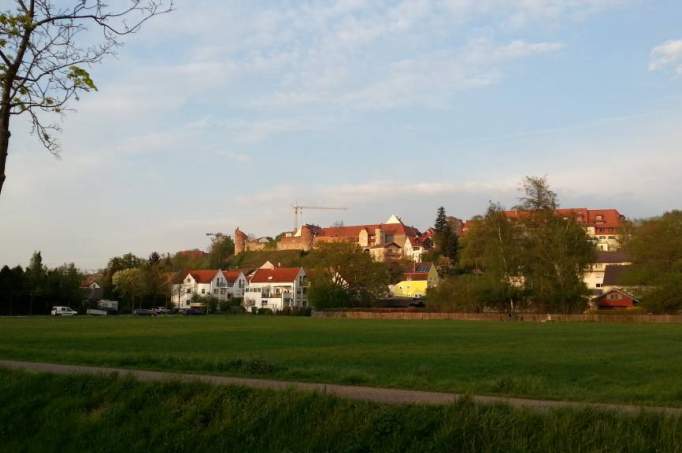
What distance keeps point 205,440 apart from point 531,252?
87247 millimetres

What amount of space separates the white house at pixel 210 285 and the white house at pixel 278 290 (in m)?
6.18

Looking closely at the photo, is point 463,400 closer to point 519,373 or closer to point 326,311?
point 519,373

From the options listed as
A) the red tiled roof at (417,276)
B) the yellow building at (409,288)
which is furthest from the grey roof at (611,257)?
the red tiled roof at (417,276)

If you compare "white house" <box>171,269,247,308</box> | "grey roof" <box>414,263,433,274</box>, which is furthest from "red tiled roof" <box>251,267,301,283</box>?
"grey roof" <box>414,263,433,274</box>

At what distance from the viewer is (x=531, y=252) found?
3748 inches

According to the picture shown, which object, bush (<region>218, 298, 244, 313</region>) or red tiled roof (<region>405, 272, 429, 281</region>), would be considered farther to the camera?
red tiled roof (<region>405, 272, 429, 281</region>)

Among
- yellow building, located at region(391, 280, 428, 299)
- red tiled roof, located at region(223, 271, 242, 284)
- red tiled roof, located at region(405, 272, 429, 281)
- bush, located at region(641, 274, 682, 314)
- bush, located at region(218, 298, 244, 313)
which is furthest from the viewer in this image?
red tiled roof, located at region(223, 271, 242, 284)

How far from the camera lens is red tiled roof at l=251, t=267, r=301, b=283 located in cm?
16088

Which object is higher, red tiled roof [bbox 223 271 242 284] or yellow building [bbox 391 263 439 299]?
red tiled roof [bbox 223 271 242 284]

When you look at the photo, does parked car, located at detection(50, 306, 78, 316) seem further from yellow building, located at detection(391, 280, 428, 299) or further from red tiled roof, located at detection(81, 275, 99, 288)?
yellow building, located at detection(391, 280, 428, 299)

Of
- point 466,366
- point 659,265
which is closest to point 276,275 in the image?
point 659,265

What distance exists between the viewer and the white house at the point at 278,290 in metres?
160

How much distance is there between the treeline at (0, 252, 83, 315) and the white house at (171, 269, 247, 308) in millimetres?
43735

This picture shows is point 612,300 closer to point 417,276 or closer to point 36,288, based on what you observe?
point 417,276
